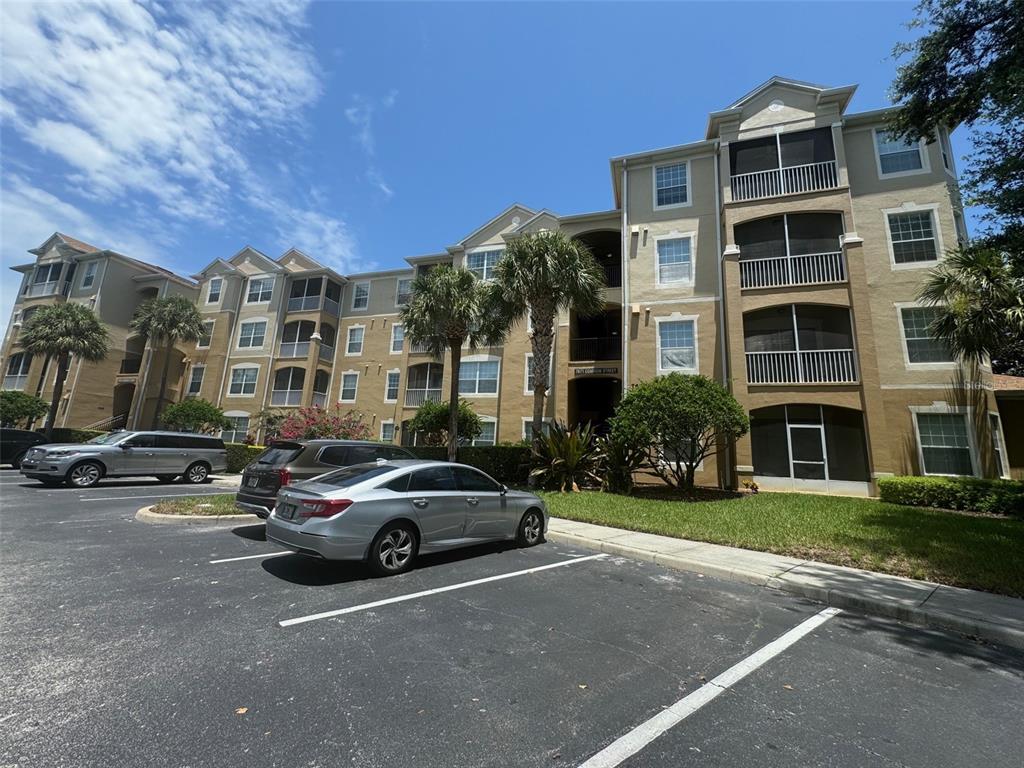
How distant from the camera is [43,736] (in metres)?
2.77

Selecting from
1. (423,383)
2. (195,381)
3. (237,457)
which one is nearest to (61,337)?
(195,381)

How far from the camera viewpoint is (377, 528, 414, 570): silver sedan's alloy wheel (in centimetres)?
640

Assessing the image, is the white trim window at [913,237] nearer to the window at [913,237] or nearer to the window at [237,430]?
the window at [913,237]

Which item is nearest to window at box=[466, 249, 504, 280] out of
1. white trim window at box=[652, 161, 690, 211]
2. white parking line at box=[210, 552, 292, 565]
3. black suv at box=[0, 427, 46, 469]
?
white trim window at box=[652, 161, 690, 211]

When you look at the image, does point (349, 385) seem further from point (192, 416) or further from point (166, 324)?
point (166, 324)

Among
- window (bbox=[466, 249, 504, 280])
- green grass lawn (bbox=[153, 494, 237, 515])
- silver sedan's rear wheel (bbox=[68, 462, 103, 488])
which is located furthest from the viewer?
window (bbox=[466, 249, 504, 280])

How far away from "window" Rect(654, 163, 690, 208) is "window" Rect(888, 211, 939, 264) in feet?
25.5

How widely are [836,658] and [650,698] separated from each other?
2.24m

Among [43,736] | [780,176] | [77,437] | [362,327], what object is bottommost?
[43,736]

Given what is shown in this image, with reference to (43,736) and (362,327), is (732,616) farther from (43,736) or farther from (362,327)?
(362,327)

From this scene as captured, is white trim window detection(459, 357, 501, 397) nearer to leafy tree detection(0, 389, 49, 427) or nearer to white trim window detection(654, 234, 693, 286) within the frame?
white trim window detection(654, 234, 693, 286)

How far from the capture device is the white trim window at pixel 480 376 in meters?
24.2

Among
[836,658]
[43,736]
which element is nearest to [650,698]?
[836,658]

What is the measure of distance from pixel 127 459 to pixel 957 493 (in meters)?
26.0
